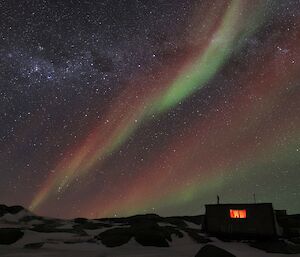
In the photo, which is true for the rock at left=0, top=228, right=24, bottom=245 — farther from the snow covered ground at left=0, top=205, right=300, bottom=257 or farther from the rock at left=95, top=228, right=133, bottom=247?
the rock at left=95, top=228, right=133, bottom=247

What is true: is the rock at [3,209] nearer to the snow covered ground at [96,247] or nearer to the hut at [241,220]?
the snow covered ground at [96,247]

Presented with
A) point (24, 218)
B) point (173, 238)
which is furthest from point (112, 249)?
point (24, 218)

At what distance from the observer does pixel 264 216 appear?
1286 inches

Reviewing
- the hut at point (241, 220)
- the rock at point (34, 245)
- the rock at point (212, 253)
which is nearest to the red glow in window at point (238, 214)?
the hut at point (241, 220)

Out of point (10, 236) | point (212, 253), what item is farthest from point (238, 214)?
point (10, 236)

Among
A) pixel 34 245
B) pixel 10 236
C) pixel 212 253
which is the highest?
pixel 10 236

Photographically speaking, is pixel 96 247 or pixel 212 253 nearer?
pixel 212 253

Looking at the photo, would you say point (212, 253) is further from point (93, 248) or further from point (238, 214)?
point (238, 214)

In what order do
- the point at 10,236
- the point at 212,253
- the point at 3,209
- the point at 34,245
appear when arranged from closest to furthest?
the point at 212,253 → the point at 34,245 → the point at 10,236 → the point at 3,209

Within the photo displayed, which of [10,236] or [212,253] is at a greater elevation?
[10,236]

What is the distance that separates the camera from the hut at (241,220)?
3219 centimetres

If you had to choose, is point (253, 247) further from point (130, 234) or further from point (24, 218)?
point (24, 218)

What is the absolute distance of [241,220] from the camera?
3306 cm

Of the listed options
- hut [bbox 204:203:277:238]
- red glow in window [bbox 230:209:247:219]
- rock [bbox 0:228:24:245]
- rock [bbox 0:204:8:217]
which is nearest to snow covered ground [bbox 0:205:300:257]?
rock [bbox 0:228:24:245]
